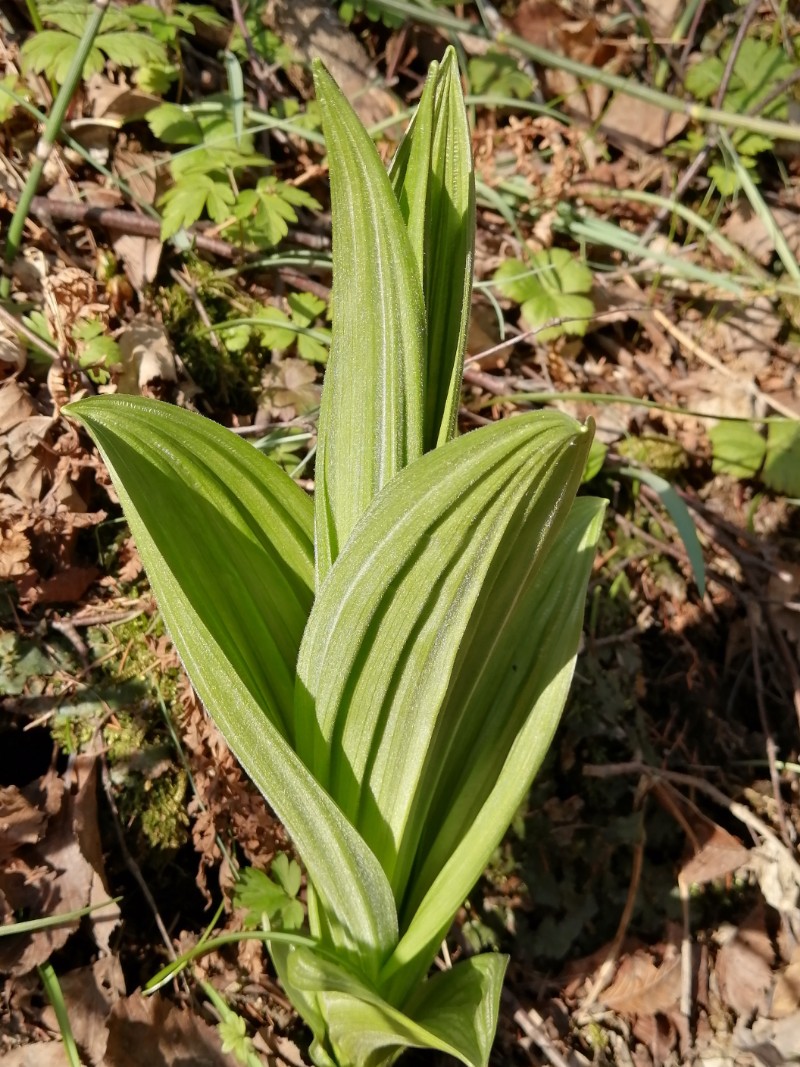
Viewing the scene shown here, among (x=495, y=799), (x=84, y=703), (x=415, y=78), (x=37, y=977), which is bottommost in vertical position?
(x=37, y=977)

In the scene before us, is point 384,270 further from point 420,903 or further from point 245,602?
point 420,903

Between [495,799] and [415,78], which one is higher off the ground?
[415,78]

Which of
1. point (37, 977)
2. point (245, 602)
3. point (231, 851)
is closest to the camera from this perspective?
point (245, 602)

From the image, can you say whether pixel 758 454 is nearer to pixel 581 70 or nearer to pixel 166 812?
pixel 581 70

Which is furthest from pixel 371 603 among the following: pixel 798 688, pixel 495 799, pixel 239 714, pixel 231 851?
pixel 798 688

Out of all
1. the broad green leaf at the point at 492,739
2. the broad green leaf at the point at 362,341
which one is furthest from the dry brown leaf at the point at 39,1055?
the broad green leaf at the point at 362,341

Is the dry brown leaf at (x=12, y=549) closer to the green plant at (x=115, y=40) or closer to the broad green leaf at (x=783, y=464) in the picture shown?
the green plant at (x=115, y=40)

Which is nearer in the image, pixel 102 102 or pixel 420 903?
pixel 420 903

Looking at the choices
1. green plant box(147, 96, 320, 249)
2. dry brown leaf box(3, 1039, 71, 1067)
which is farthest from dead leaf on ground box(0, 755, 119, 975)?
green plant box(147, 96, 320, 249)

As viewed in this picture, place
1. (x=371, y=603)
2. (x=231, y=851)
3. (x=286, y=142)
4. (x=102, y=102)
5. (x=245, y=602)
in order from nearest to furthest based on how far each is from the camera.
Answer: (x=371, y=603) < (x=245, y=602) < (x=231, y=851) < (x=102, y=102) < (x=286, y=142)
